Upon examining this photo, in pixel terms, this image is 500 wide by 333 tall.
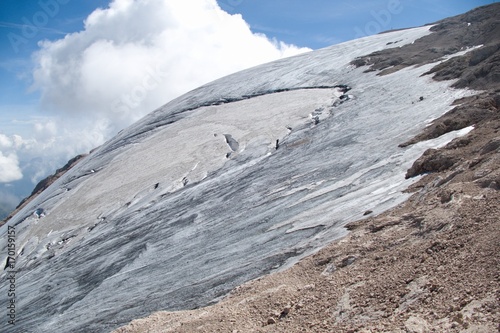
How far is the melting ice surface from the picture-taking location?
12672mm

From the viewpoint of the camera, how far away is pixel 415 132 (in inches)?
651

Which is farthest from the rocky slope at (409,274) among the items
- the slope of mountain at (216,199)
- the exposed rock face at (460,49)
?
the exposed rock face at (460,49)

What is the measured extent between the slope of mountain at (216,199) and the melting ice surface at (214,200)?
0.07 meters

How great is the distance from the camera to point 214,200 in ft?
57.9

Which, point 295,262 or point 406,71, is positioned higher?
point 406,71

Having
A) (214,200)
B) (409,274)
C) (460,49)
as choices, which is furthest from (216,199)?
(460,49)

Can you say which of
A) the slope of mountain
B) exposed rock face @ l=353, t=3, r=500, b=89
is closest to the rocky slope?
the slope of mountain

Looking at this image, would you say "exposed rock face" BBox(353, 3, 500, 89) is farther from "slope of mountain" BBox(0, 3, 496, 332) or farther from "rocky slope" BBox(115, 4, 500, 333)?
"rocky slope" BBox(115, 4, 500, 333)

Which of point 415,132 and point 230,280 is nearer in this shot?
point 230,280

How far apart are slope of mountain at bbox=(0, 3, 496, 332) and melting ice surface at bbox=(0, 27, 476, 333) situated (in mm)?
70

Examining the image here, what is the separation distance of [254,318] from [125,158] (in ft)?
72.9

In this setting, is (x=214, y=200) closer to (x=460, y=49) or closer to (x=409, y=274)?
(x=409, y=274)

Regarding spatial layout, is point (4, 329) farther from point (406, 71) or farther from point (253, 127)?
point (406, 71)

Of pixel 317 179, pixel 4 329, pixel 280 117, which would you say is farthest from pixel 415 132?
pixel 4 329
